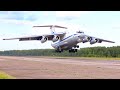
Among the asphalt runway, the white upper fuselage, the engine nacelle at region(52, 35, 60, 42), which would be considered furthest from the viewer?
the engine nacelle at region(52, 35, 60, 42)

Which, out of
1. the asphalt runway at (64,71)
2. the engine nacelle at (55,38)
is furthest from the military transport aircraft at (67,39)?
the asphalt runway at (64,71)

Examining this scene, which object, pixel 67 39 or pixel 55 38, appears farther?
Answer: pixel 55 38

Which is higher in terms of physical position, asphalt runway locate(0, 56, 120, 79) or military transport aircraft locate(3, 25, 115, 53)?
military transport aircraft locate(3, 25, 115, 53)

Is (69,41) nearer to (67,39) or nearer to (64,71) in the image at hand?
(67,39)

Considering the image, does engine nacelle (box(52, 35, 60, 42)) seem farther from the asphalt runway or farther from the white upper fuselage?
the asphalt runway

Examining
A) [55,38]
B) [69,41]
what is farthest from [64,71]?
[55,38]

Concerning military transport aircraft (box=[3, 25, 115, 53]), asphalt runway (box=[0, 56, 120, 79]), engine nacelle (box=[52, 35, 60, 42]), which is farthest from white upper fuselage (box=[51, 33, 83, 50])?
asphalt runway (box=[0, 56, 120, 79])

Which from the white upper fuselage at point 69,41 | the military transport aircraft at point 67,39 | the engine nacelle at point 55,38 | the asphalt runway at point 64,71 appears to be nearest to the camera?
the asphalt runway at point 64,71

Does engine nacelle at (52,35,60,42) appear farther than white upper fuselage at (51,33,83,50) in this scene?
Yes

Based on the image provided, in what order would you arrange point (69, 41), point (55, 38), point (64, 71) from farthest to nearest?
point (55, 38), point (69, 41), point (64, 71)

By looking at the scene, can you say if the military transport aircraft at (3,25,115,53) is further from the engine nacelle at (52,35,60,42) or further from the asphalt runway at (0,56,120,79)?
the asphalt runway at (0,56,120,79)

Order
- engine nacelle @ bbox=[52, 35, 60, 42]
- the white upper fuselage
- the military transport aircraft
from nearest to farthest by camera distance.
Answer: the military transport aircraft, the white upper fuselage, engine nacelle @ bbox=[52, 35, 60, 42]

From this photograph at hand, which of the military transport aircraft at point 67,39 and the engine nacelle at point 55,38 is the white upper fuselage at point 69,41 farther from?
the engine nacelle at point 55,38
